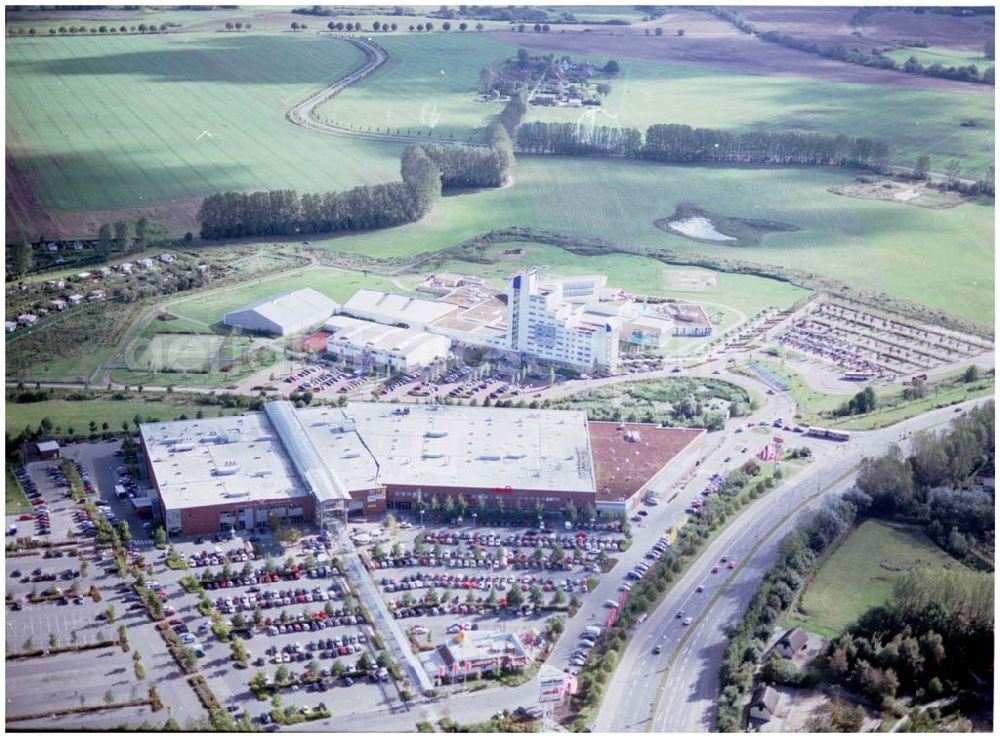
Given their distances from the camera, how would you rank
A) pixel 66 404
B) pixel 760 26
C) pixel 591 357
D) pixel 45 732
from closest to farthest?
1. pixel 45 732
2. pixel 66 404
3. pixel 591 357
4. pixel 760 26

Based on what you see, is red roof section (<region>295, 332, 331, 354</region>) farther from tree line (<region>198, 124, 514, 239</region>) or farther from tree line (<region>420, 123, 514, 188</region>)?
tree line (<region>420, 123, 514, 188</region>)

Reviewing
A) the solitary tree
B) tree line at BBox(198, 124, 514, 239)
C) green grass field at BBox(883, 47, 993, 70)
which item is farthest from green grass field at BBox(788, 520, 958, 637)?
the solitary tree

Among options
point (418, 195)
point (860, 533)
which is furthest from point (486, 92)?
point (860, 533)

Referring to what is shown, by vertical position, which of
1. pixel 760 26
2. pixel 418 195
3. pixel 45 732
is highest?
pixel 760 26

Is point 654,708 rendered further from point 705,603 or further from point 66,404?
point 66,404

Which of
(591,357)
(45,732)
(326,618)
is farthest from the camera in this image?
(591,357)

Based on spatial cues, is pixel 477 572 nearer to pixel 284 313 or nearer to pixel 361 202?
pixel 284 313

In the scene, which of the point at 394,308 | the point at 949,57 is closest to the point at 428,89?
the point at 394,308

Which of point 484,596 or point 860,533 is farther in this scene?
point 860,533
